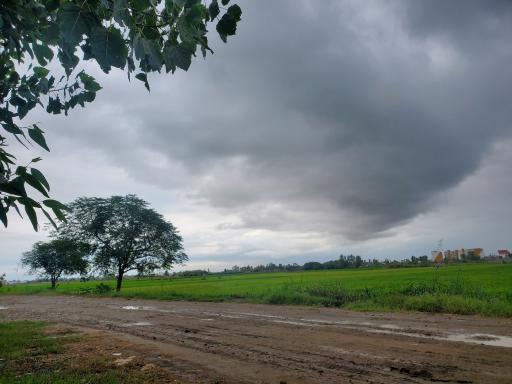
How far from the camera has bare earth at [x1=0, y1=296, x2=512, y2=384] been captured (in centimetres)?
596

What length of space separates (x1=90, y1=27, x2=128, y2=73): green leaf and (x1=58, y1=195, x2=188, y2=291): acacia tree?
127ft

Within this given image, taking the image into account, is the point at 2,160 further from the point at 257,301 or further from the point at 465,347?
the point at 257,301

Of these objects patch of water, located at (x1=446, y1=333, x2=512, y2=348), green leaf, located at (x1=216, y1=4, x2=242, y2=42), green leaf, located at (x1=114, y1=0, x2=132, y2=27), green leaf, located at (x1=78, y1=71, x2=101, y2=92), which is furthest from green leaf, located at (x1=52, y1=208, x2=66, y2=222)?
patch of water, located at (x1=446, y1=333, x2=512, y2=348)

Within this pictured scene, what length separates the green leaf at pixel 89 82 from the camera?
3.08 meters

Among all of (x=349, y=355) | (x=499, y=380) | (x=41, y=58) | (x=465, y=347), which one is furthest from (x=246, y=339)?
(x=41, y=58)

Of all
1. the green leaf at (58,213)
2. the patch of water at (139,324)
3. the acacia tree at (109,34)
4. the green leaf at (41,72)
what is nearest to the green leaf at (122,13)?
the acacia tree at (109,34)

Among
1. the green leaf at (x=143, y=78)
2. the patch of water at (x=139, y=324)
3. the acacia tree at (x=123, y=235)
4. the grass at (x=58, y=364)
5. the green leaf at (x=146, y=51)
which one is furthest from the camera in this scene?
the acacia tree at (x=123, y=235)

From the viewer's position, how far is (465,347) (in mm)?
7805

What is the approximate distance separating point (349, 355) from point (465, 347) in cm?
255

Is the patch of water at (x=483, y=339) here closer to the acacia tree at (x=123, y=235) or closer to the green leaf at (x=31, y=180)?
the green leaf at (x=31, y=180)

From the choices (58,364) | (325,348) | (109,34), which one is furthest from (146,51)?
(325,348)

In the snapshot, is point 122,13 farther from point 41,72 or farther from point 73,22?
point 41,72

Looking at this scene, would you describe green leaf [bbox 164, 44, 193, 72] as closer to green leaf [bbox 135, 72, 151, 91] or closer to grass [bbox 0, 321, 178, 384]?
green leaf [bbox 135, 72, 151, 91]

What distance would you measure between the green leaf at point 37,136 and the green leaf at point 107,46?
69 centimetres
